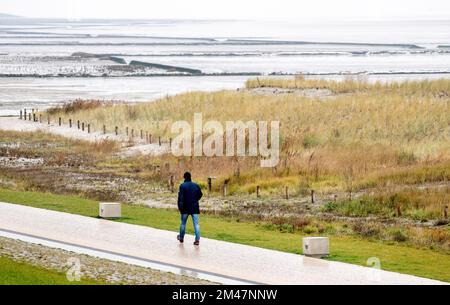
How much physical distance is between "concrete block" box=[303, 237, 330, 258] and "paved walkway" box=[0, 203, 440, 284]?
216 mm

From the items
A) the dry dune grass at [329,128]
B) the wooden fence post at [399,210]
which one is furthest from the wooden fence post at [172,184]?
the wooden fence post at [399,210]

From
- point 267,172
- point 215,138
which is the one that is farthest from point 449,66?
point 267,172

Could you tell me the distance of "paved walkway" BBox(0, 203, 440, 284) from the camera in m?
22.3

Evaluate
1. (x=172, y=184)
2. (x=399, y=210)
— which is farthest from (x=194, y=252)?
(x=172, y=184)

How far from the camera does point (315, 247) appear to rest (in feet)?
82.4

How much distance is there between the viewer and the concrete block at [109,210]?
101 feet

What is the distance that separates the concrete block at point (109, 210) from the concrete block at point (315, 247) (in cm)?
713

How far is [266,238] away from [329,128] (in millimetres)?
25899

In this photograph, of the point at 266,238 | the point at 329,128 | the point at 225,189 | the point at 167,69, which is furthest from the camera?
the point at 167,69

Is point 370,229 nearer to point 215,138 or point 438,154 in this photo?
point 438,154

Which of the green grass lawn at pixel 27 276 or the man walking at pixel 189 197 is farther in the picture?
the man walking at pixel 189 197

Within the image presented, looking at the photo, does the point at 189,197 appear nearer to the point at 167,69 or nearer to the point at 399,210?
the point at 399,210

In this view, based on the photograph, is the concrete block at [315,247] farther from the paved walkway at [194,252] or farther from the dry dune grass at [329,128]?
the dry dune grass at [329,128]
